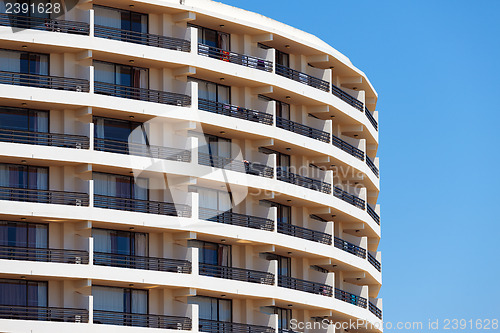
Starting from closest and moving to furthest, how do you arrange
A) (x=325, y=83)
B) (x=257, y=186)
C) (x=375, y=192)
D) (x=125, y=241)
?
1. (x=125, y=241)
2. (x=257, y=186)
3. (x=325, y=83)
4. (x=375, y=192)

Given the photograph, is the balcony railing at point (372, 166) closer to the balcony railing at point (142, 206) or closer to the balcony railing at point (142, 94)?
the balcony railing at point (142, 94)

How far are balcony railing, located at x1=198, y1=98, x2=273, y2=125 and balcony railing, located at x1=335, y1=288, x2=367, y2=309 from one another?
12668 millimetres

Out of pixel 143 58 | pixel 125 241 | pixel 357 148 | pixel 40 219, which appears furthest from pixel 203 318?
pixel 357 148

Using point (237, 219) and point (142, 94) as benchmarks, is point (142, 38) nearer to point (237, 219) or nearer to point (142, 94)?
point (142, 94)

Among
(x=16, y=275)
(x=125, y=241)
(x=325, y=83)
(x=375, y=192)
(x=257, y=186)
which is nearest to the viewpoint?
(x=16, y=275)

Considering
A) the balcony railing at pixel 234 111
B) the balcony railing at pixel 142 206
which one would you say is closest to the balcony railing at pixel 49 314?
the balcony railing at pixel 142 206

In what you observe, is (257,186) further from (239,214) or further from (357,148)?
(357,148)

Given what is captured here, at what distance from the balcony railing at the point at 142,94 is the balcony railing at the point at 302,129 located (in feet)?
25.3

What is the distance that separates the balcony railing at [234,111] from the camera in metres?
66.5

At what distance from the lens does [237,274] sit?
66.1 metres

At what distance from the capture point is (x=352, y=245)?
75.6 m

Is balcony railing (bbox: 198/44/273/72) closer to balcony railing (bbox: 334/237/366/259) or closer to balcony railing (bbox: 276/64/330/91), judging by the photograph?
balcony railing (bbox: 276/64/330/91)

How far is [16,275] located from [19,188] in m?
4.83

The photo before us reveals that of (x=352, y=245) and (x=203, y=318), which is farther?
(x=352, y=245)
